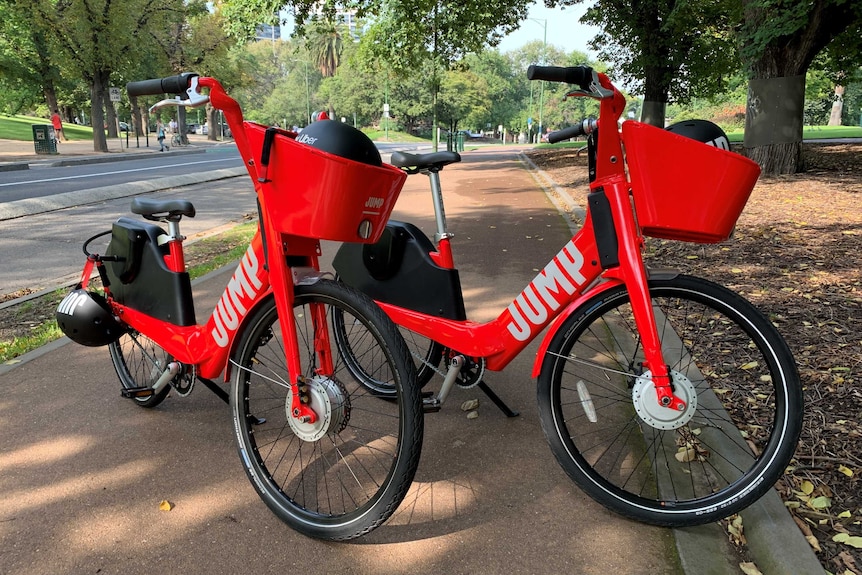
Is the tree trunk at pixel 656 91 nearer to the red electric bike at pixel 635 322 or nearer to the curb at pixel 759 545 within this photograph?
the red electric bike at pixel 635 322

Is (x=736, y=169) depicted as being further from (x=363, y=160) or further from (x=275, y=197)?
(x=275, y=197)

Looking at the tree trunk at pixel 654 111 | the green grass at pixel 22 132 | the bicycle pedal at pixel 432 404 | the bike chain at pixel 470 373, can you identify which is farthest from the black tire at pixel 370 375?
the green grass at pixel 22 132

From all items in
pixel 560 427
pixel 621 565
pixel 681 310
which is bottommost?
pixel 621 565

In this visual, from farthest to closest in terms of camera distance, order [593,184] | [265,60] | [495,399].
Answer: [265,60] → [495,399] → [593,184]

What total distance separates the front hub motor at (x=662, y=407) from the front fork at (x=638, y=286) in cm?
2

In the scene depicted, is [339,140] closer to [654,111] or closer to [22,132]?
[654,111]

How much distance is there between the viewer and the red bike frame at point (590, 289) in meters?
2.27

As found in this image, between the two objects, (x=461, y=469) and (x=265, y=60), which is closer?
(x=461, y=469)

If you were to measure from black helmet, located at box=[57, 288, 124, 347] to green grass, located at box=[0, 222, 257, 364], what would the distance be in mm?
1298

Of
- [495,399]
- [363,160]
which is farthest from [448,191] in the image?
[363,160]

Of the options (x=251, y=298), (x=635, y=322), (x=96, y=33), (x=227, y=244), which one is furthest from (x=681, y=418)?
(x=96, y=33)

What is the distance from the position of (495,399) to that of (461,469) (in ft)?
1.82

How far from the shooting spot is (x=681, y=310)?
2.86m

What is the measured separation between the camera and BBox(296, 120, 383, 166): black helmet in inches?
83.5
